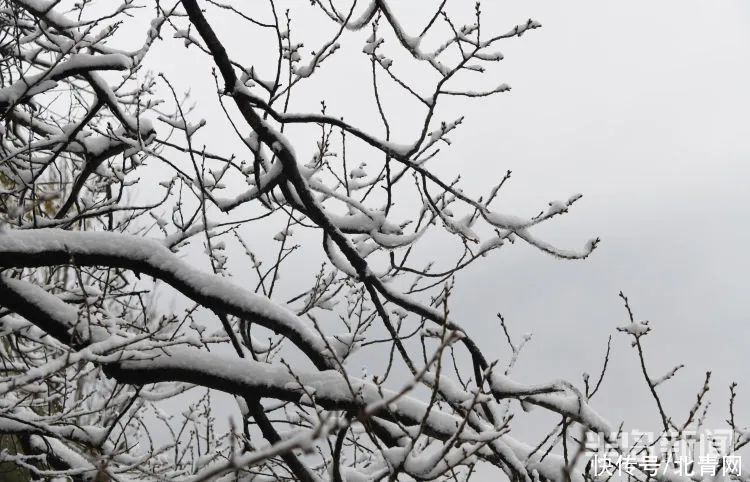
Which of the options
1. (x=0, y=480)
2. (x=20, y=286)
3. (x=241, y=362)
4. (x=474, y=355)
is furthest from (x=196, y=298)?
(x=0, y=480)

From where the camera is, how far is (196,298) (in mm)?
3354

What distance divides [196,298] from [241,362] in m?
0.40

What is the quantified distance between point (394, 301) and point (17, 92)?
251cm

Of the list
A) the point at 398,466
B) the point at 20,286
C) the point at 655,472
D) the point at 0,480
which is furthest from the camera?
the point at 0,480

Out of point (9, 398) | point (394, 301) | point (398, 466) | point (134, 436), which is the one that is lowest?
point (398, 466)

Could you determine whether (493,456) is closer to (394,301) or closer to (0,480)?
(394,301)

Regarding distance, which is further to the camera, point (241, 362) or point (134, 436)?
point (134, 436)

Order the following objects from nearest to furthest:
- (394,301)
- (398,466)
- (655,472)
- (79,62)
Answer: (398,466)
(655,472)
(394,301)
(79,62)

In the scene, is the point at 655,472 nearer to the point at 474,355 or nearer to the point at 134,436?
the point at 474,355

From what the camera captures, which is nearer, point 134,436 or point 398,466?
point 398,466

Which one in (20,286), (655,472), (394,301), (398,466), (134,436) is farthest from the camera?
(134,436)

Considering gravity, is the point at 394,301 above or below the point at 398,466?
above

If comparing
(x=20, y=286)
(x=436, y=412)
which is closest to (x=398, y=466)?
(x=436, y=412)

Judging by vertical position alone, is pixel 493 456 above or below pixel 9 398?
below
